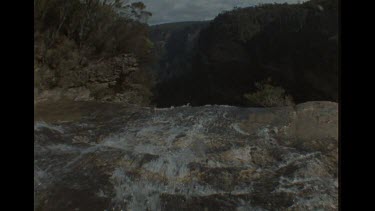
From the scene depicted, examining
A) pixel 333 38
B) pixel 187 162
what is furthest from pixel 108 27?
pixel 333 38

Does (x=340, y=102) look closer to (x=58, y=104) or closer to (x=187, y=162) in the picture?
(x=187, y=162)

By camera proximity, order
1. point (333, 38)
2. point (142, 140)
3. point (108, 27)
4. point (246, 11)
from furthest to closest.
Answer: point (246, 11) < point (333, 38) < point (108, 27) < point (142, 140)

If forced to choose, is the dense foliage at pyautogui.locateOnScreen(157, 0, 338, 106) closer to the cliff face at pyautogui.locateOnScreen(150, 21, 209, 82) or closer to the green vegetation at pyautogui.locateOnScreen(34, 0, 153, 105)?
the cliff face at pyautogui.locateOnScreen(150, 21, 209, 82)

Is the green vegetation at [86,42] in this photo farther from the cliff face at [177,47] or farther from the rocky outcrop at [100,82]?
the cliff face at [177,47]

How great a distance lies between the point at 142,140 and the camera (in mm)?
4129

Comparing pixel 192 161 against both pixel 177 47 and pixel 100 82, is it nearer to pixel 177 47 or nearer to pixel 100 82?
pixel 100 82

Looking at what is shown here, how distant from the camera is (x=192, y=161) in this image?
3543 millimetres

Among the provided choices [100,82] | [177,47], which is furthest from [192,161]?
[177,47]

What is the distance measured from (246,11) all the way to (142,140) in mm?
24021

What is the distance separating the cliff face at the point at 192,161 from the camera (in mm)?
3002

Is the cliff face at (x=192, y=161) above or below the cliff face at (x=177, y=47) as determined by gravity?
below

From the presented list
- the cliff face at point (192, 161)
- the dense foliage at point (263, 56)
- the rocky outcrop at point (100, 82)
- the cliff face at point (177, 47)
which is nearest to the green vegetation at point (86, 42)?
the rocky outcrop at point (100, 82)
